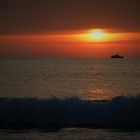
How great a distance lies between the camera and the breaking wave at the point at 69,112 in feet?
70.0

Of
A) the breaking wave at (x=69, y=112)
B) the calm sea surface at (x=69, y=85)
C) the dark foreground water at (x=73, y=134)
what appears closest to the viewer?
the dark foreground water at (x=73, y=134)

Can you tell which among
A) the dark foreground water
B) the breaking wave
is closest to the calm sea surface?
the breaking wave

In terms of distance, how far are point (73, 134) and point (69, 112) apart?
493cm

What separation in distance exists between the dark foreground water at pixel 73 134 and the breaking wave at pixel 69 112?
233 centimetres

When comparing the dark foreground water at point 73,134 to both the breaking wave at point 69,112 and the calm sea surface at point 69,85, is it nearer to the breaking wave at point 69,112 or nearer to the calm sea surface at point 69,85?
the breaking wave at point 69,112

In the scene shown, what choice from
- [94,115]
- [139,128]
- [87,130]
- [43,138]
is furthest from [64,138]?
[94,115]

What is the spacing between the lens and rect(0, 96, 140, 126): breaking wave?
2135cm

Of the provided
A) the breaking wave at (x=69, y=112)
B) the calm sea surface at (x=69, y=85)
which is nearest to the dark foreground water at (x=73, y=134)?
the breaking wave at (x=69, y=112)

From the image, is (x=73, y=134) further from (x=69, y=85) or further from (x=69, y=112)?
(x=69, y=85)

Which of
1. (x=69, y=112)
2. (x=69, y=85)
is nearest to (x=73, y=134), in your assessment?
(x=69, y=112)

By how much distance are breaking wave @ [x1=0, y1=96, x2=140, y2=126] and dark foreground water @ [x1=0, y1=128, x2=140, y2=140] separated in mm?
2329

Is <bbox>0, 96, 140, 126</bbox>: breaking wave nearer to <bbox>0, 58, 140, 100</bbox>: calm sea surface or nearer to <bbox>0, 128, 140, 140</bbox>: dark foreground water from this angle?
<bbox>0, 128, 140, 140</bbox>: dark foreground water

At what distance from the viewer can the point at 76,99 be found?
76.4 feet

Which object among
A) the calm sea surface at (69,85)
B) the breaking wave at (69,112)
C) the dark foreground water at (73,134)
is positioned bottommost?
the dark foreground water at (73,134)
